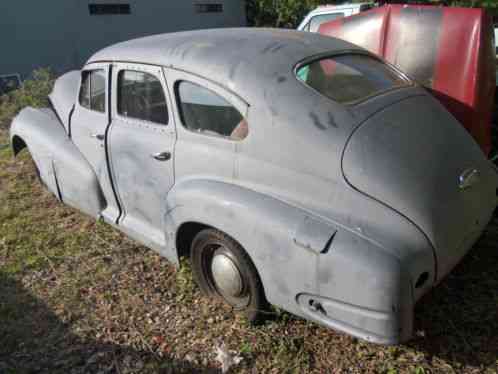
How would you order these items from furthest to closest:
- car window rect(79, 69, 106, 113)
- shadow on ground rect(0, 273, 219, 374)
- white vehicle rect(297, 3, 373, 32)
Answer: white vehicle rect(297, 3, 373, 32)
car window rect(79, 69, 106, 113)
shadow on ground rect(0, 273, 219, 374)

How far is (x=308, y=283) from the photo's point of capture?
2145mm

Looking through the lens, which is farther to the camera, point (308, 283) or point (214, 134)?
point (214, 134)

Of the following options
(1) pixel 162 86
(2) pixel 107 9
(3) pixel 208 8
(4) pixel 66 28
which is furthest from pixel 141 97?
(3) pixel 208 8

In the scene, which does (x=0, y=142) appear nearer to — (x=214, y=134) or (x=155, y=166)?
(x=155, y=166)

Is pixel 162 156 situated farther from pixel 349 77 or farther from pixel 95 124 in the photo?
pixel 349 77

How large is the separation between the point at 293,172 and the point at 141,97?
141 cm

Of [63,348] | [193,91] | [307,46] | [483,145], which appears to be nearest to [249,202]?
[193,91]

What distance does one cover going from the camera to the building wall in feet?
34.1

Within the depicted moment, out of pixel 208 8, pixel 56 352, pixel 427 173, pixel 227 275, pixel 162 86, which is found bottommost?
pixel 56 352

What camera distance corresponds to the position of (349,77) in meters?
2.77

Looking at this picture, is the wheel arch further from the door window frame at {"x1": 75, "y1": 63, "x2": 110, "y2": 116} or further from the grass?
the door window frame at {"x1": 75, "y1": 63, "x2": 110, "y2": 116}

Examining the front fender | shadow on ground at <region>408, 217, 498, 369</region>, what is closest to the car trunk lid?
the front fender

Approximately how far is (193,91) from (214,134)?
0.33 meters

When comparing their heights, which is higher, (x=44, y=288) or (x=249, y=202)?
(x=249, y=202)
